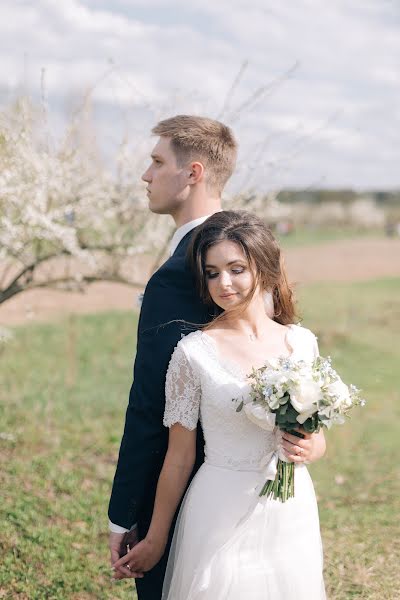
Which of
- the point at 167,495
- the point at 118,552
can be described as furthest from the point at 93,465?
the point at 167,495

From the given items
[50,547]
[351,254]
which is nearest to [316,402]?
[50,547]

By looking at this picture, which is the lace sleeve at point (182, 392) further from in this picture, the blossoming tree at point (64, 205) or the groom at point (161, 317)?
the blossoming tree at point (64, 205)

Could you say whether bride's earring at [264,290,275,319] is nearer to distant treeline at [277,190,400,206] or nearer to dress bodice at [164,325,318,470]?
dress bodice at [164,325,318,470]

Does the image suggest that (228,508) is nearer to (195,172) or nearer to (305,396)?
(305,396)

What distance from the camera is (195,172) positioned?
3018 mm

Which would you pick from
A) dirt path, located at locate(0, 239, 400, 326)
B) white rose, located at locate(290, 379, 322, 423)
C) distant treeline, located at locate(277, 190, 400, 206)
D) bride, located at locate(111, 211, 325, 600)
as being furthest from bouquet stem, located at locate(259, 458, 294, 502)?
distant treeline, located at locate(277, 190, 400, 206)

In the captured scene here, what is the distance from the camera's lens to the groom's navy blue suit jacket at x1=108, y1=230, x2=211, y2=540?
2.74 m

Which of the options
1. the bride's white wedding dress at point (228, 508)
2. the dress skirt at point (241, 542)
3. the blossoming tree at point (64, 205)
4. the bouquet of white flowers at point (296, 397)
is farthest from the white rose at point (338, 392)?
the blossoming tree at point (64, 205)

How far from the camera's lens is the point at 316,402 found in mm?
2398

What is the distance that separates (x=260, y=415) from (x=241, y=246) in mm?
616

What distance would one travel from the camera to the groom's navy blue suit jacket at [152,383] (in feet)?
8.98

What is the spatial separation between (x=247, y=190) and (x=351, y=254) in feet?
94.8

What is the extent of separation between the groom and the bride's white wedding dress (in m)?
0.11

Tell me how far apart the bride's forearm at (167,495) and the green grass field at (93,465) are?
175cm
